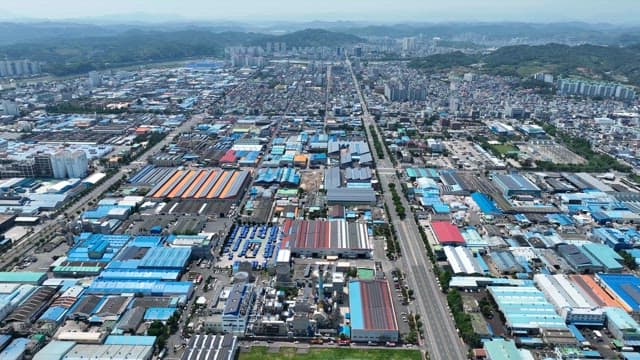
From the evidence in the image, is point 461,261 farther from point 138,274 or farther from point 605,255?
Result: point 138,274

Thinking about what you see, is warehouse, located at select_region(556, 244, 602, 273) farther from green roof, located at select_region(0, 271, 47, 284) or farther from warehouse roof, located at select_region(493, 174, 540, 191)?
green roof, located at select_region(0, 271, 47, 284)

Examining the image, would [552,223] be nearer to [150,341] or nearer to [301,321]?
[301,321]

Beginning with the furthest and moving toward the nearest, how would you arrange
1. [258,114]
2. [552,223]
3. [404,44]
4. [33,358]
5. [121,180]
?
[404,44] → [258,114] → [121,180] → [552,223] → [33,358]

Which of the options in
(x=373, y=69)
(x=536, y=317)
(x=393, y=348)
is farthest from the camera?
(x=373, y=69)

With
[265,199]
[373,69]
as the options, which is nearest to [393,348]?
[265,199]

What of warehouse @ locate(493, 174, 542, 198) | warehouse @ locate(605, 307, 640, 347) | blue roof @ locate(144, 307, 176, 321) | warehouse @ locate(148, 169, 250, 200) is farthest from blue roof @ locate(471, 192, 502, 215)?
blue roof @ locate(144, 307, 176, 321)

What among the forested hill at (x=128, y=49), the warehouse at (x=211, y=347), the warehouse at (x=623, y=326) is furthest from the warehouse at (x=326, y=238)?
the forested hill at (x=128, y=49)

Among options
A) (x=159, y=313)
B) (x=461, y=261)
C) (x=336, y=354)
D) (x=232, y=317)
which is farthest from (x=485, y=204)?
(x=159, y=313)

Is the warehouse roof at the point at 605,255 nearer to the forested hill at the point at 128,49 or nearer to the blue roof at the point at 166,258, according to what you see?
the blue roof at the point at 166,258
